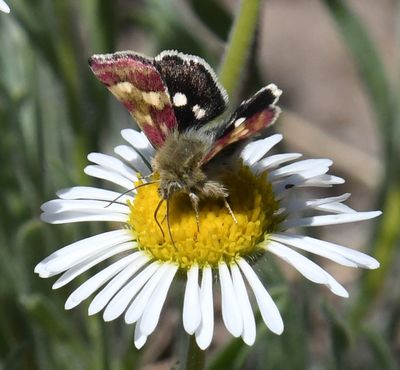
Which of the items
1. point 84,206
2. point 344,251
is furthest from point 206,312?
point 84,206

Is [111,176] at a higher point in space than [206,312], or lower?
higher

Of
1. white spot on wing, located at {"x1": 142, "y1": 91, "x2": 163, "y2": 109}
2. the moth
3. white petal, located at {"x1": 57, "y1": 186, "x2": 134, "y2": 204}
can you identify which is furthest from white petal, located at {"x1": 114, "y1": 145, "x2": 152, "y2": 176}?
white spot on wing, located at {"x1": 142, "y1": 91, "x2": 163, "y2": 109}

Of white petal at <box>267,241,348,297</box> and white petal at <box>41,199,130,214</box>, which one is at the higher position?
white petal at <box>41,199,130,214</box>

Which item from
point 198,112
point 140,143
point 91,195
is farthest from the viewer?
point 140,143

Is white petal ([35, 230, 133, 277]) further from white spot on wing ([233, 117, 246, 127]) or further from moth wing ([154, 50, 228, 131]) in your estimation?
white spot on wing ([233, 117, 246, 127])

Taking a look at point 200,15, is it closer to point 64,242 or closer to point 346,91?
point 64,242

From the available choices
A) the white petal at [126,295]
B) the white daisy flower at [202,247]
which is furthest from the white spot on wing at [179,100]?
the white petal at [126,295]

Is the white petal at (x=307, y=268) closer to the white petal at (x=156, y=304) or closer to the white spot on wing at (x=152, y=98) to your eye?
the white petal at (x=156, y=304)

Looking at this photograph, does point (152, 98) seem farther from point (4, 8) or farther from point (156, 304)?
point (156, 304)
